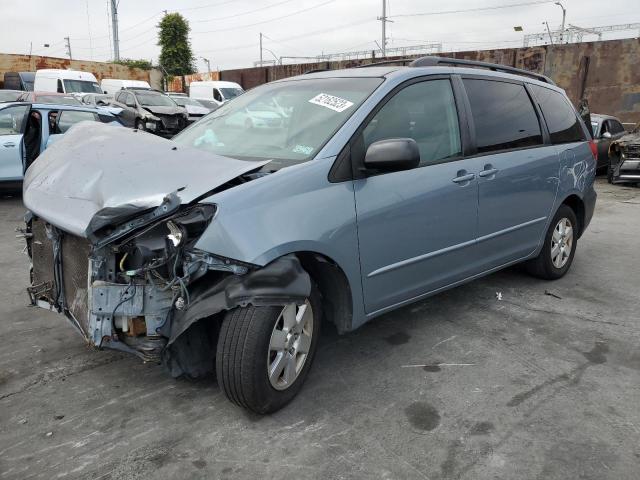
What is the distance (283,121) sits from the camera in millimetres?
3500

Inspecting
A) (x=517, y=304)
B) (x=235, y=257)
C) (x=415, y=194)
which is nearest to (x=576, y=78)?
(x=517, y=304)

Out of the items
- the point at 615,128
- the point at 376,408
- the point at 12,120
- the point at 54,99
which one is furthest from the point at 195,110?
the point at 376,408

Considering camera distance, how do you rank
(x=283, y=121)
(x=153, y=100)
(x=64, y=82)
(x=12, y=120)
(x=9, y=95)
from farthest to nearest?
(x=64, y=82)
(x=153, y=100)
(x=9, y=95)
(x=12, y=120)
(x=283, y=121)

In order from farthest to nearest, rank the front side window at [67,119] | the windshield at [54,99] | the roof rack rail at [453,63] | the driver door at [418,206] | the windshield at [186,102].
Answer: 1. the windshield at [186,102]
2. the windshield at [54,99]
3. the front side window at [67,119]
4. the roof rack rail at [453,63]
5. the driver door at [418,206]

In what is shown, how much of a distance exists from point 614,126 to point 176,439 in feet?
43.7

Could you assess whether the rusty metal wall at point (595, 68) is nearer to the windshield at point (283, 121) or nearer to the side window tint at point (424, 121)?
the side window tint at point (424, 121)

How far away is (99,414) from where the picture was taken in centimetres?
283

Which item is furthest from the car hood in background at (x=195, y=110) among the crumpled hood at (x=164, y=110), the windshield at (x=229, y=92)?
the windshield at (x=229, y=92)

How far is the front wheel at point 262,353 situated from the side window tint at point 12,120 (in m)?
7.80

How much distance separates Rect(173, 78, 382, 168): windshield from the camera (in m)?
3.22

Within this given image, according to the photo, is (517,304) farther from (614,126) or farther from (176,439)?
(614,126)

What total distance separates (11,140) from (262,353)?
25.4 feet

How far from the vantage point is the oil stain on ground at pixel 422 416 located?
277 centimetres

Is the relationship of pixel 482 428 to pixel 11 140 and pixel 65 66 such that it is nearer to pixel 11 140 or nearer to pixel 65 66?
pixel 11 140
